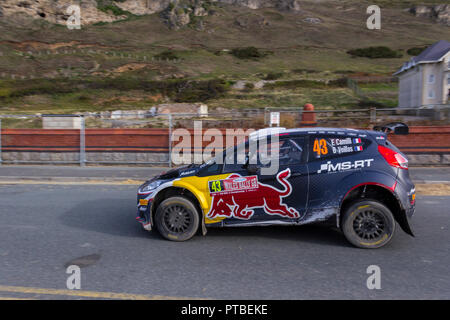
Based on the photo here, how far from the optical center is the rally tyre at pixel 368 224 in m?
5.39

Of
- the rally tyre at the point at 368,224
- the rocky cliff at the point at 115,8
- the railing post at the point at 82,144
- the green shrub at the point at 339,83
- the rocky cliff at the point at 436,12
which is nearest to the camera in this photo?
the rally tyre at the point at 368,224

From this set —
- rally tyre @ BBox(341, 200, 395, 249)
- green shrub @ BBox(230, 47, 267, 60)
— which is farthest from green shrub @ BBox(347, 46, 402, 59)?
rally tyre @ BBox(341, 200, 395, 249)

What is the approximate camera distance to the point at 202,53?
7350 cm

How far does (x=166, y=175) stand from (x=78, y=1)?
113 m

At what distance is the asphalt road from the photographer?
4.34m

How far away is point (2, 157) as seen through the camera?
15617 mm

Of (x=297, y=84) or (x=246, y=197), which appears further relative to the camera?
(x=297, y=84)

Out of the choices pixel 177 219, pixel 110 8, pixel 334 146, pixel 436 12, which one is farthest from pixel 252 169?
pixel 436 12

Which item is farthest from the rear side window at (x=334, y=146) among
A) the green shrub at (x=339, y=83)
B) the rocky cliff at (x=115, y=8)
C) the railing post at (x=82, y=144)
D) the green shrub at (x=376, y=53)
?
the rocky cliff at (x=115, y=8)

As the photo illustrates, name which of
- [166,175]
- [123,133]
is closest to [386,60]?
[123,133]

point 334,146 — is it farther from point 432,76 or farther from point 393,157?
point 432,76

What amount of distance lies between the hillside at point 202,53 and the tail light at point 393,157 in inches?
1166

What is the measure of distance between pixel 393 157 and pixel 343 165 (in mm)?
713

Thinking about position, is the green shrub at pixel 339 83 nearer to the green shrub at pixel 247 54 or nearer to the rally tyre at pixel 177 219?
the green shrub at pixel 247 54
